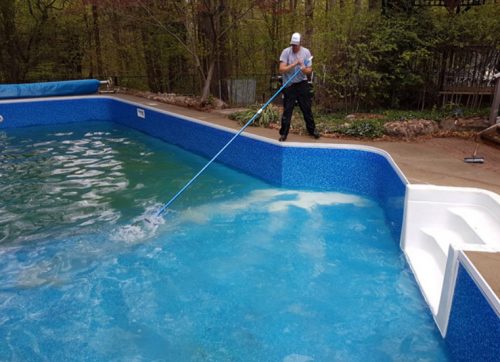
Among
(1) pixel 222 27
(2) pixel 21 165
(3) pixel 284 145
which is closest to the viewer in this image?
(3) pixel 284 145

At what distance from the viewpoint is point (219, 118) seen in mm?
6801

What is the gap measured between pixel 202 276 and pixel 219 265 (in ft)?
0.66

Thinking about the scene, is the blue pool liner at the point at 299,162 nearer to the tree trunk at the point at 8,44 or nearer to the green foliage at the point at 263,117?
the green foliage at the point at 263,117

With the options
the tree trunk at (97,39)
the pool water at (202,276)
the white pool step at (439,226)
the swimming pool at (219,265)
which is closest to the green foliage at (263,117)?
the swimming pool at (219,265)

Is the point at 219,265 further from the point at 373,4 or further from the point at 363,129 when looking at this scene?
the point at 373,4

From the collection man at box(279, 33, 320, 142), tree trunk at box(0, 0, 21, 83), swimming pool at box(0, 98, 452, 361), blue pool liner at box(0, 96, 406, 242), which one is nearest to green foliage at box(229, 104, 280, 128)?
blue pool liner at box(0, 96, 406, 242)

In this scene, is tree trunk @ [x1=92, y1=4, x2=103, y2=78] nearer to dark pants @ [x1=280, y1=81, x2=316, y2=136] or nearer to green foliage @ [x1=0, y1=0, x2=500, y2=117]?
green foliage @ [x1=0, y1=0, x2=500, y2=117]

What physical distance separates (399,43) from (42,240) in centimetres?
548

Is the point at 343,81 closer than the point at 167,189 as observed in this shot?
No

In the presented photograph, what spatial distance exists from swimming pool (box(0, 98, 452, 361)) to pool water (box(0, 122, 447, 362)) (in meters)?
0.01

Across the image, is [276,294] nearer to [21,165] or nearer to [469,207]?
[469,207]

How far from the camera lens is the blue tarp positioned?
28.7ft

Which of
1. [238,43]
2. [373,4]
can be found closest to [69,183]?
[373,4]

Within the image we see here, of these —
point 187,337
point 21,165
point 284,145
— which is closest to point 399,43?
point 284,145
